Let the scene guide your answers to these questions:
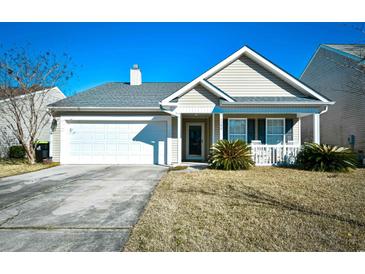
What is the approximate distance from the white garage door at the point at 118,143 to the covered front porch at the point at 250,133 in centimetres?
126

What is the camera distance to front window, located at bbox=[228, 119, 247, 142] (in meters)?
11.0

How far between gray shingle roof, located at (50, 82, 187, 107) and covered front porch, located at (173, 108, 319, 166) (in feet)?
7.68

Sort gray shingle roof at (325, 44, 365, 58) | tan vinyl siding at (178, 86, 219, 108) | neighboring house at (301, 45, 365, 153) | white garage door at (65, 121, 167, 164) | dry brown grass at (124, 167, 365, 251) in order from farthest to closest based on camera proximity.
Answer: gray shingle roof at (325, 44, 365, 58) → neighboring house at (301, 45, 365, 153) → white garage door at (65, 121, 167, 164) → tan vinyl siding at (178, 86, 219, 108) → dry brown grass at (124, 167, 365, 251)

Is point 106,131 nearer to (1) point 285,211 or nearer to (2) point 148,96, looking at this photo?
(2) point 148,96

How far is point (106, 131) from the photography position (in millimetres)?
11078

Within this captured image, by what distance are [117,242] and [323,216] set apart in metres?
3.75

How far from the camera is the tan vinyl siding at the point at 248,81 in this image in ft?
35.2

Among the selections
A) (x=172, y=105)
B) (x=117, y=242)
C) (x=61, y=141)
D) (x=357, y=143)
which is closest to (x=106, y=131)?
(x=61, y=141)

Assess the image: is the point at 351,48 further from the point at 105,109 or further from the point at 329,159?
the point at 105,109

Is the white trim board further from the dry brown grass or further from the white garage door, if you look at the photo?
the dry brown grass

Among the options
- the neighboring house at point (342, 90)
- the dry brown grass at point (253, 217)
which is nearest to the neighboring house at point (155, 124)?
the dry brown grass at point (253, 217)

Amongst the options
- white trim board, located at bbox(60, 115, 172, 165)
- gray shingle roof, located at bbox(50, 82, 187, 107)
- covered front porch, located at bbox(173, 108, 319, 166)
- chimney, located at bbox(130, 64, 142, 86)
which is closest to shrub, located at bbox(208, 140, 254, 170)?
covered front porch, located at bbox(173, 108, 319, 166)

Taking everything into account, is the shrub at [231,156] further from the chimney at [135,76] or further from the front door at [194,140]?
the chimney at [135,76]

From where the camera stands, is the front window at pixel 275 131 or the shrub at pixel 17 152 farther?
the shrub at pixel 17 152
